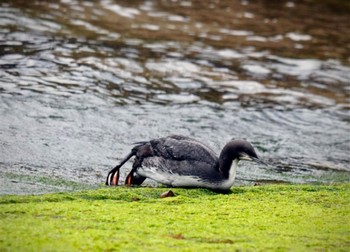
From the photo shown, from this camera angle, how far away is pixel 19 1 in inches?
844

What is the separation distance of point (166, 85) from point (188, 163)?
278 inches

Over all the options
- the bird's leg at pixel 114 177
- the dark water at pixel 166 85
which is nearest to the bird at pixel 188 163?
the bird's leg at pixel 114 177

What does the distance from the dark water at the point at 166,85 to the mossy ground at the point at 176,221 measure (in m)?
1.36

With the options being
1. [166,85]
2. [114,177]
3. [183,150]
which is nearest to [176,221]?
[183,150]

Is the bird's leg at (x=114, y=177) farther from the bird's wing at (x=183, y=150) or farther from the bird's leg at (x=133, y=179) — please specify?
the bird's wing at (x=183, y=150)

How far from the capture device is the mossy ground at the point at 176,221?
6656 millimetres

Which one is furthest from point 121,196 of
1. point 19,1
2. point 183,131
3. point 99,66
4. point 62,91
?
point 19,1

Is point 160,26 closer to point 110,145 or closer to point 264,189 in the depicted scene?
point 110,145

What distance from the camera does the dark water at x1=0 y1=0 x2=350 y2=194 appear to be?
39.1ft

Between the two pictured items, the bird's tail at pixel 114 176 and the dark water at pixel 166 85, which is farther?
the dark water at pixel 166 85

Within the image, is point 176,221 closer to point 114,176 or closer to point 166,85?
point 114,176

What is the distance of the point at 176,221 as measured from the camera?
7.70 meters

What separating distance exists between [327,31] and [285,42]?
199 centimetres

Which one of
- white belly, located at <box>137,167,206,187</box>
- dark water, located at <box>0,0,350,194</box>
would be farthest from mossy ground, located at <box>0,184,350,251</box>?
dark water, located at <box>0,0,350,194</box>
